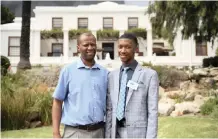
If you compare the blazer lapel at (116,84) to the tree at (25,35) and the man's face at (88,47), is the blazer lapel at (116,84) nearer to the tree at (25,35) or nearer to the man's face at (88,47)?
the man's face at (88,47)

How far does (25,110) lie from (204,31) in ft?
33.7

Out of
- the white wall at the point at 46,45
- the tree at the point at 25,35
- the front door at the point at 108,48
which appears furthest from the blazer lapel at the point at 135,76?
the white wall at the point at 46,45

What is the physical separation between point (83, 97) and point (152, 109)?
0.63 m

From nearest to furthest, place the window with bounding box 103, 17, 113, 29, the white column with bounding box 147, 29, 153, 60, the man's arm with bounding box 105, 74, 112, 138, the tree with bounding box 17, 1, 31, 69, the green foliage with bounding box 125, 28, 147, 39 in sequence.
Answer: the man's arm with bounding box 105, 74, 112, 138 → the tree with bounding box 17, 1, 31, 69 → the white column with bounding box 147, 29, 153, 60 → the green foliage with bounding box 125, 28, 147, 39 → the window with bounding box 103, 17, 113, 29

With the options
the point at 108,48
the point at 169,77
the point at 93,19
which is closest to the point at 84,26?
the point at 93,19

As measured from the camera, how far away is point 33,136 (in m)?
7.13

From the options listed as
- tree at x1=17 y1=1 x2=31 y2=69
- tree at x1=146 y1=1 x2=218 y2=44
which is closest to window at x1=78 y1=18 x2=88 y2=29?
tree at x1=17 y1=1 x2=31 y2=69

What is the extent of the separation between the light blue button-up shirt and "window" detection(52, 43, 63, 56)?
1174 inches

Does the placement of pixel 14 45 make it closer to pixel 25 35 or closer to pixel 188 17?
pixel 25 35

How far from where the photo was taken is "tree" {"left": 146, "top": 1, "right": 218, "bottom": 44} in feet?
40.5

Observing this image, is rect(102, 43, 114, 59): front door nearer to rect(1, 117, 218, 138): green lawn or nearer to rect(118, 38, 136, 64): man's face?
rect(1, 117, 218, 138): green lawn

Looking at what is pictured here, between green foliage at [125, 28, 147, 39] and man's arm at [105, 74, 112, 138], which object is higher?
green foliage at [125, 28, 147, 39]

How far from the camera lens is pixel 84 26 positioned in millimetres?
33469

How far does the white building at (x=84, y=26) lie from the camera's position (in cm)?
3078
